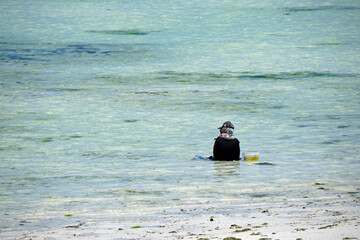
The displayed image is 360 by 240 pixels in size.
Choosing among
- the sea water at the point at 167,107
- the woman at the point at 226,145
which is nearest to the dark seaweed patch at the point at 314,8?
the sea water at the point at 167,107

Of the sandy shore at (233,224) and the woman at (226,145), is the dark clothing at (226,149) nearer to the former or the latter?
the woman at (226,145)

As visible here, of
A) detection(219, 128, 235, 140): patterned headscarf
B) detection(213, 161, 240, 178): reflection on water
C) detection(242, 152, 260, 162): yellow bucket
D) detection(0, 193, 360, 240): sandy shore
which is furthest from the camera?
detection(242, 152, 260, 162): yellow bucket

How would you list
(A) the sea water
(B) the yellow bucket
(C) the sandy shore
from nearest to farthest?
(C) the sandy shore < (A) the sea water < (B) the yellow bucket

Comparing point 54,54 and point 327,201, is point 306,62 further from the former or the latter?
point 327,201

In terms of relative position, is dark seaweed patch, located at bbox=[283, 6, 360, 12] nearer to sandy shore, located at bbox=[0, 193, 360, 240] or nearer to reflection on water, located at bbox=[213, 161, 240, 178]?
reflection on water, located at bbox=[213, 161, 240, 178]

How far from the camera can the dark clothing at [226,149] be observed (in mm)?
11742

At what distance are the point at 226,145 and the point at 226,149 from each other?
0.08m

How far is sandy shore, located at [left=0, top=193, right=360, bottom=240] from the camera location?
6469mm

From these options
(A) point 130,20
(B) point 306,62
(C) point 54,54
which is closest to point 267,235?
(B) point 306,62

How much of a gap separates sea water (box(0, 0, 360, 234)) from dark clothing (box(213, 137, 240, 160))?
0.70 ft

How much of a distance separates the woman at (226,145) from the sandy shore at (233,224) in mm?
3130

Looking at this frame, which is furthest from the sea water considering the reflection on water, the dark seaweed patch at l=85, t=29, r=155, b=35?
the dark seaweed patch at l=85, t=29, r=155, b=35

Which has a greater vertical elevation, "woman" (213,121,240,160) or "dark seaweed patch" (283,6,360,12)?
"dark seaweed patch" (283,6,360,12)

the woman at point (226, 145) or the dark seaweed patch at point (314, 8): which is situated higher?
the dark seaweed patch at point (314, 8)
